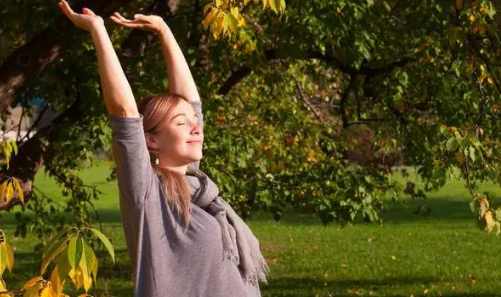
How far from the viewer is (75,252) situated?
2650 mm

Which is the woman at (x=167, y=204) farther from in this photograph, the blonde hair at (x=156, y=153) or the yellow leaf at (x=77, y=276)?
the yellow leaf at (x=77, y=276)

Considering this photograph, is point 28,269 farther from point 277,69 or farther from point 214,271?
point 214,271

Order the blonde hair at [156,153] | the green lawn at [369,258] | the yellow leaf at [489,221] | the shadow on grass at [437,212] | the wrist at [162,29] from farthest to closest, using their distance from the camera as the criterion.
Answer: the shadow on grass at [437,212]
the green lawn at [369,258]
the yellow leaf at [489,221]
the wrist at [162,29]
the blonde hair at [156,153]

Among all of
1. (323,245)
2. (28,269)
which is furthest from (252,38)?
(323,245)

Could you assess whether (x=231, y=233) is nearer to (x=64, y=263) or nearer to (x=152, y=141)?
(x=152, y=141)

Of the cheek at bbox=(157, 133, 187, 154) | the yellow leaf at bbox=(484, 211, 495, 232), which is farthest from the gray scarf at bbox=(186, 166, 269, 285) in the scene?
the yellow leaf at bbox=(484, 211, 495, 232)

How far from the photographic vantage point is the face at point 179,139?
Result: 311 centimetres

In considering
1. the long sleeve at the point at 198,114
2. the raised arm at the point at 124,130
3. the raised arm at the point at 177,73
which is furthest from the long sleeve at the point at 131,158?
the raised arm at the point at 177,73

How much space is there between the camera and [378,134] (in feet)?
30.9

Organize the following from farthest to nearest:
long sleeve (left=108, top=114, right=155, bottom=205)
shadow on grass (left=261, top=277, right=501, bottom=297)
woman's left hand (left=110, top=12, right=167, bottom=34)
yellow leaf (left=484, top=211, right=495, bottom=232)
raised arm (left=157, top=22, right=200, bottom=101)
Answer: shadow on grass (left=261, top=277, right=501, bottom=297)
yellow leaf (left=484, top=211, right=495, bottom=232)
raised arm (left=157, top=22, right=200, bottom=101)
woman's left hand (left=110, top=12, right=167, bottom=34)
long sleeve (left=108, top=114, right=155, bottom=205)

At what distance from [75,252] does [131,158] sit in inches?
14.4

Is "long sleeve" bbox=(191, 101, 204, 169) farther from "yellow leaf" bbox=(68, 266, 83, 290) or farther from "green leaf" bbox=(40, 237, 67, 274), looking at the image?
"green leaf" bbox=(40, 237, 67, 274)

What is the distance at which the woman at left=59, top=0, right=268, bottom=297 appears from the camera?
2936 mm

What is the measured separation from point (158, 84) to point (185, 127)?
4950mm
